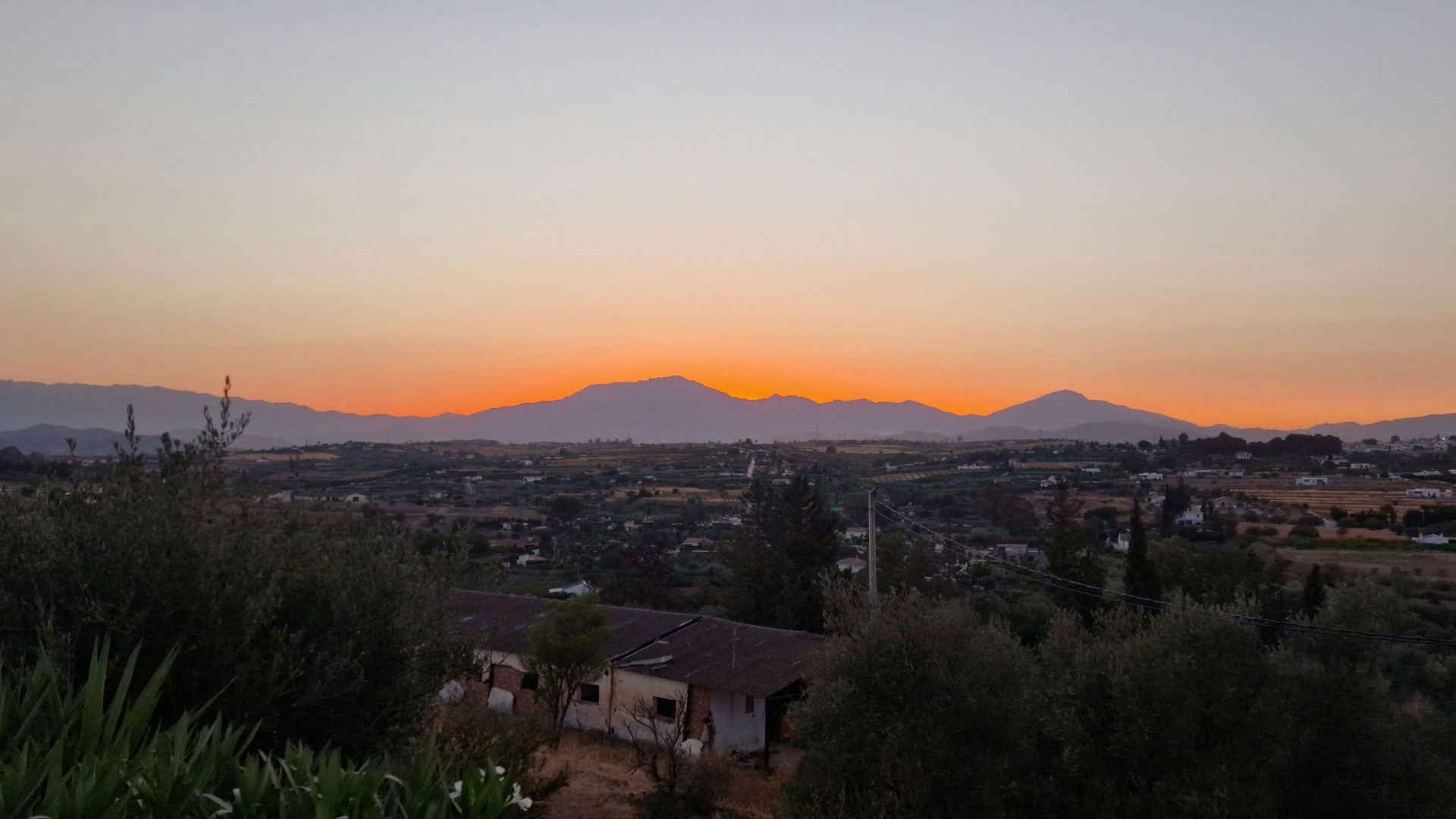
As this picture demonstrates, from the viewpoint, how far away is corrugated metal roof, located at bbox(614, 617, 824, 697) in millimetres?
22797

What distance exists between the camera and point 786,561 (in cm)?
3562

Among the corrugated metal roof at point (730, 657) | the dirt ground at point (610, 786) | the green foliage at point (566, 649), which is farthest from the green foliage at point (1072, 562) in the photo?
the green foliage at point (566, 649)

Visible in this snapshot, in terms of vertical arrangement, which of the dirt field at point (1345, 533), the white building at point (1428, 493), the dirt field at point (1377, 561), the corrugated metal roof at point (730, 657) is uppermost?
the white building at point (1428, 493)

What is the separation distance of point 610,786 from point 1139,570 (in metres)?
16.5

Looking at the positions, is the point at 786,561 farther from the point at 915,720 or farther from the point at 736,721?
the point at 915,720

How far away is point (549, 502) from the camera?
61.7 m

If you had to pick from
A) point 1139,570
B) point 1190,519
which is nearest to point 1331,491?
point 1190,519

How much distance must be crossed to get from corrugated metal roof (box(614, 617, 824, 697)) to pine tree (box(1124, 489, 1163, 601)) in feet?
29.6

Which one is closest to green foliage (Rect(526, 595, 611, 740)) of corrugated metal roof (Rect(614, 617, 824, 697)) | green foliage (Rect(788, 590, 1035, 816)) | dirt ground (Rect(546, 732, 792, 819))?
dirt ground (Rect(546, 732, 792, 819))

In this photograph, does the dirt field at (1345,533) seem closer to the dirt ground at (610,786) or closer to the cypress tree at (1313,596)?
the cypress tree at (1313,596)

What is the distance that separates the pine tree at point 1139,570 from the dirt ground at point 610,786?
36.6ft

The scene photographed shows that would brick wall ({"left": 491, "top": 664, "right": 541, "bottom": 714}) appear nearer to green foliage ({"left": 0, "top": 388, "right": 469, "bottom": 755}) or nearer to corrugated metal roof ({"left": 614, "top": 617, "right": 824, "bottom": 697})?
corrugated metal roof ({"left": 614, "top": 617, "right": 824, "bottom": 697})

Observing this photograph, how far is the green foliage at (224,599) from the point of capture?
6.61 meters

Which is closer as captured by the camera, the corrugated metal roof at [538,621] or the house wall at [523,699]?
the house wall at [523,699]
